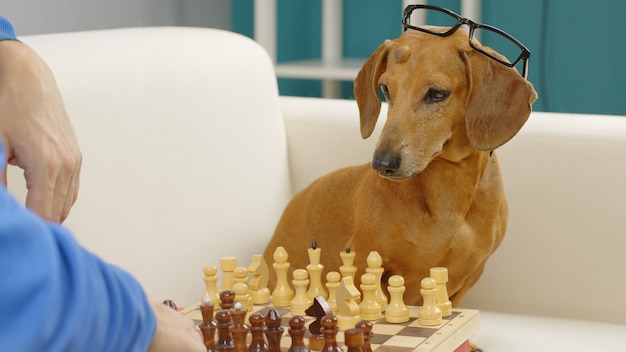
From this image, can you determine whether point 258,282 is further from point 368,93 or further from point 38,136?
point 38,136

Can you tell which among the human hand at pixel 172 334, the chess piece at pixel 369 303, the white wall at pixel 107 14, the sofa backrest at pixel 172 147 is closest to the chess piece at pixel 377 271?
the chess piece at pixel 369 303

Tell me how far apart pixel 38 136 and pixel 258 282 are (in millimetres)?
535

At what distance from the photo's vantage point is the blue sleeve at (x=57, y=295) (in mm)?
518

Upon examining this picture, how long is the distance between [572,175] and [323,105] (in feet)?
1.74

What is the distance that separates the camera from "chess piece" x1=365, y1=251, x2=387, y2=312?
1.37m

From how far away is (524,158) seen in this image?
1756mm

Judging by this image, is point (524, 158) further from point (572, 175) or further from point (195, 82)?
point (195, 82)

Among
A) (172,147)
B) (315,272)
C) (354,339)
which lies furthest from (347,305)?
(172,147)

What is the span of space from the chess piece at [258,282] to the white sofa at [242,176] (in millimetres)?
189

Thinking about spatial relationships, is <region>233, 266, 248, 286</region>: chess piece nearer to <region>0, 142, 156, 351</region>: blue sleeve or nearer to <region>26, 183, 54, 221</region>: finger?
<region>26, 183, 54, 221</region>: finger

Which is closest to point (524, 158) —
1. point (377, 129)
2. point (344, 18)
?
point (377, 129)

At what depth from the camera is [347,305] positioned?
130 centimetres

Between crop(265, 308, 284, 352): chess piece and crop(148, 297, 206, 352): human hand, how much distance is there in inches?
14.8

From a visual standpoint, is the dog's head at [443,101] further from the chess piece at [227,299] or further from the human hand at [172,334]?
the human hand at [172,334]
